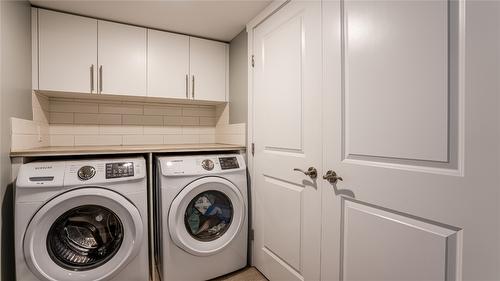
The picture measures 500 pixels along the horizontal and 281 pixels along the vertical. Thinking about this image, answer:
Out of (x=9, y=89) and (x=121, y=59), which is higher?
(x=121, y=59)

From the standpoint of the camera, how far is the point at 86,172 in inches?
57.7

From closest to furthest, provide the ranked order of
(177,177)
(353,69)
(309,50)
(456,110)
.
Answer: (456,110) → (353,69) → (309,50) → (177,177)

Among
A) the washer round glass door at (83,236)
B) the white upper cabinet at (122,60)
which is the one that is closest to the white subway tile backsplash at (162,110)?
the white upper cabinet at (122,60)

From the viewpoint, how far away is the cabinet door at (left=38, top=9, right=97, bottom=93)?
174cm

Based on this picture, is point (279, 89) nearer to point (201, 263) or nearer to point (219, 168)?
point (219, 168)

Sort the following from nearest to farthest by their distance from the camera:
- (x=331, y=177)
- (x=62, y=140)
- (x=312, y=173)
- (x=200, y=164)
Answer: (x=331, y=177), (x=312, y=173), (x=200, y=164), (x=62, y=140)

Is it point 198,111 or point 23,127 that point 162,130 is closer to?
point 198,111

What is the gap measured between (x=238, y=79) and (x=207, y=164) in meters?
0.84

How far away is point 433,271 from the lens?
849 millimetres

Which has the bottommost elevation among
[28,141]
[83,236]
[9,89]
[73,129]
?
[83,236]

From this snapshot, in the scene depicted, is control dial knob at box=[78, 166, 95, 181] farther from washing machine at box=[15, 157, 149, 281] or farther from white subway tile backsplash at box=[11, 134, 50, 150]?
white subway tile backsplash at box=[11, 134, 50, 150]

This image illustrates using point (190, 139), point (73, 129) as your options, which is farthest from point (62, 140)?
point (190, 139)

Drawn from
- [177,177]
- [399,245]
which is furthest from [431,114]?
[177,177]

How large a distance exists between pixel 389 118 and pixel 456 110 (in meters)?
0.22
